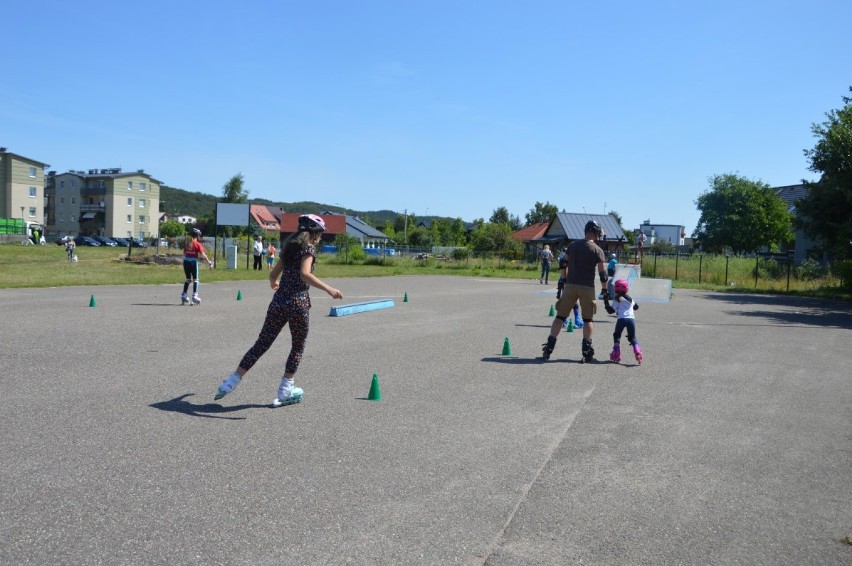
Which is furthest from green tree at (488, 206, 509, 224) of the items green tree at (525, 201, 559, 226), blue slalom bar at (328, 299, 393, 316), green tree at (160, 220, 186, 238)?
blue slalom bar at (328, 299, 393, 316)

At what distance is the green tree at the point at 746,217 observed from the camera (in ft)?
248

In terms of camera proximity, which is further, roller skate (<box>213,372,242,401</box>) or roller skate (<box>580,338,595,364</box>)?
roller skate (<box>580,338,595,364</box>)

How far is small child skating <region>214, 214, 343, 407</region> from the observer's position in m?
6.71

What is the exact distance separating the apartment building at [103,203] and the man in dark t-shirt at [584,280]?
11113 cm

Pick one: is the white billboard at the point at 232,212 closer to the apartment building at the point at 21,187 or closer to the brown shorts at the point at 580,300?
the brown shorts at the point at 580,300

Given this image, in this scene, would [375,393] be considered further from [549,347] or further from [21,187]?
[21,187]

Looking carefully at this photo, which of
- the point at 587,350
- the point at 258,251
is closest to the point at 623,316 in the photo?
the point at 587,350

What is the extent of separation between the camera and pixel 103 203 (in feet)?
363

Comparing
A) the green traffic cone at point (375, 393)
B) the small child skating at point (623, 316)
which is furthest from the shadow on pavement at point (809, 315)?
the green traffic cone at point (375, 393)

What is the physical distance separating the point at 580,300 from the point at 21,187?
10613cm

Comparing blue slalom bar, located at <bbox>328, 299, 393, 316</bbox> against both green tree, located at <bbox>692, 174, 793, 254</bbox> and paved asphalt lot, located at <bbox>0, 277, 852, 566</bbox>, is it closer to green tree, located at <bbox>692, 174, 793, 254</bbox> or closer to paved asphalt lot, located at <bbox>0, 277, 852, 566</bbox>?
paved asphalt lot, located at <bbox>0, 277, 852, 566</bbox>

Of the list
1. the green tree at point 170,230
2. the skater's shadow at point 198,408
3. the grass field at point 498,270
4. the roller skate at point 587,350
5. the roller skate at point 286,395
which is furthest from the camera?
Result: the green tree at point 170,230

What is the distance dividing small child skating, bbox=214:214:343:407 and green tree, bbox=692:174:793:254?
77.3 metres

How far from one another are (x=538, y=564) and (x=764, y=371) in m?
7.90
